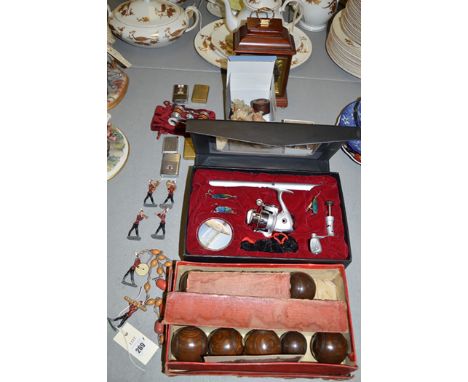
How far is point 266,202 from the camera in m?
0.98

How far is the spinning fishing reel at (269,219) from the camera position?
89cm

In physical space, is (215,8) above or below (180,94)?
above

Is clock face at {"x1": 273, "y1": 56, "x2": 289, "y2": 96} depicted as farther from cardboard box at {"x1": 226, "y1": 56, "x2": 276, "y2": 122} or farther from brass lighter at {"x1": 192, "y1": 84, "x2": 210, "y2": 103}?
brass lighter at {"x1": 192, "y1": 84, "x2": 210, "y2": 103}

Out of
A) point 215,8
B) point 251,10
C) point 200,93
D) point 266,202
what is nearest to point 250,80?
point 200,93

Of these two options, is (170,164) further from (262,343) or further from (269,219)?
(262,343)

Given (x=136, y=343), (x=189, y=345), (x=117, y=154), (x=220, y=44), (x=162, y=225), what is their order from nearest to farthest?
(x=189, y=345)
(x=136, y=343)
(x=162, y=225)
(x=117, y=154)
(x=220, y=44)

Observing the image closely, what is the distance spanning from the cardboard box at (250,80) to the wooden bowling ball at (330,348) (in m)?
0.68

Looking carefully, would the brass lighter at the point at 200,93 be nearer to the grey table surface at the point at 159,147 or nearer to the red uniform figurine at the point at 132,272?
the grey table surface at the point at 159,147

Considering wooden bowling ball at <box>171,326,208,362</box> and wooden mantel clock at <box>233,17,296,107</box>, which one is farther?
wooden mantel clock at <box>233,17,296,107</box>

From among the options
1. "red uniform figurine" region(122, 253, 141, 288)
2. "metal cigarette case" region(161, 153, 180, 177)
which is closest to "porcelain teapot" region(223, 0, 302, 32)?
"metal cigarette case" region(161, 153, 180, 177)

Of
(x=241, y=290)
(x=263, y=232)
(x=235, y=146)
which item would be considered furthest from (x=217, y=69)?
(x=241, y=290)

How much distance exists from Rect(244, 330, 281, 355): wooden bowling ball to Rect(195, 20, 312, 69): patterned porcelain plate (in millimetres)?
1033

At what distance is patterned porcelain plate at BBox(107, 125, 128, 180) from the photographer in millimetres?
1055

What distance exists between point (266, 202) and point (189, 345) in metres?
0.46
